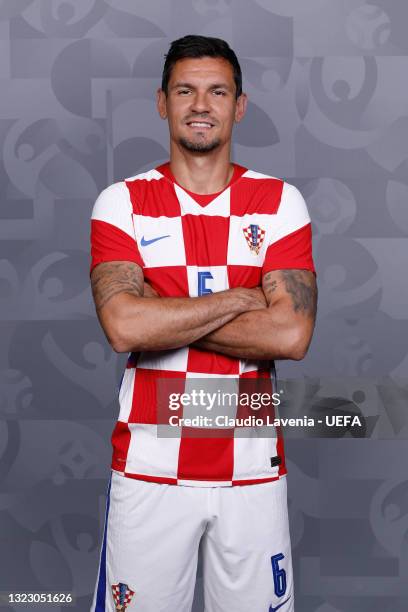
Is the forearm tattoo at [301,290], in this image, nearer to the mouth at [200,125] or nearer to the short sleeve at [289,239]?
the short sleeve at [289,239]

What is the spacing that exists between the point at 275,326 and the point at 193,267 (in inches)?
9.1

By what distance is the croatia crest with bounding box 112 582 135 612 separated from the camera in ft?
6.48

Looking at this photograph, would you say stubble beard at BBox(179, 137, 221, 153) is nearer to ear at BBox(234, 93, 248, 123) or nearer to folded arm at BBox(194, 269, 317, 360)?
ear at BBox(234, 93, 248, 123)

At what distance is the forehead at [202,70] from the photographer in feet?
6.93

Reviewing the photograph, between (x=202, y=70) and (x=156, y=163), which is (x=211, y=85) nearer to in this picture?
(x=202, y=70)

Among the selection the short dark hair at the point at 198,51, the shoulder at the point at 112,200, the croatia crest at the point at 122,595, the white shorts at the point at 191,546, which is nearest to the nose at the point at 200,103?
the short dark hair at the point at 198,51

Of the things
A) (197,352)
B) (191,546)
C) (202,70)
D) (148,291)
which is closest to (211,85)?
(202,70)

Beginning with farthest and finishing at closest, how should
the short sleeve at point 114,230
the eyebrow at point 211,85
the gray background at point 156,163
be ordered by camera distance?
the gray background at point 156,163
the eyebrow at point 211,85
the short sleeve at point 114,230

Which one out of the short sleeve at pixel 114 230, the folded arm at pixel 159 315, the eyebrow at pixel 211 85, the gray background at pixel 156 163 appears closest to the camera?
the folded arm at pixel 159 315

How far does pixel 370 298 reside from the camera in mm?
3076

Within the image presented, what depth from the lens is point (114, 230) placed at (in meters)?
2.03

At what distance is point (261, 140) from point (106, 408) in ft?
3.51

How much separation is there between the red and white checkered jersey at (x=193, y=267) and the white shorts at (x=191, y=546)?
38 millimetres

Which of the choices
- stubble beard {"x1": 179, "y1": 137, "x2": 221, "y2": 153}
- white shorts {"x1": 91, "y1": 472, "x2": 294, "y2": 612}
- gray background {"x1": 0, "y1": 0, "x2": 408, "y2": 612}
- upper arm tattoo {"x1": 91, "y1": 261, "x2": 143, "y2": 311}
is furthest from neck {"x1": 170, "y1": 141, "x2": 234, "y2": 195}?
gray background {"x1": 0, "y1": 0, "x2": 408, "y2": 612}
